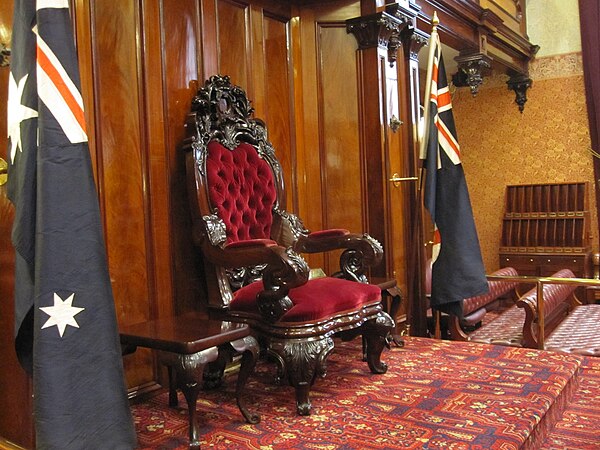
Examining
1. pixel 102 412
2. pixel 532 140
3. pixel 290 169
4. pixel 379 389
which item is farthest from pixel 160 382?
pixel 532 140

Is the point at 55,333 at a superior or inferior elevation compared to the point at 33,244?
inferior

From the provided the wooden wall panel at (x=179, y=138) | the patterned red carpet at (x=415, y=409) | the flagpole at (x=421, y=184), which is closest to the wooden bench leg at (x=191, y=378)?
the patterned red carpet at (x=415, y=409)

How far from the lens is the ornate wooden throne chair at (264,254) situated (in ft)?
8.14

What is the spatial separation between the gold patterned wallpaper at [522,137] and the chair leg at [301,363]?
5.24 meters

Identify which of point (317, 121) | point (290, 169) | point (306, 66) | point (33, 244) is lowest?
point (33, 244)

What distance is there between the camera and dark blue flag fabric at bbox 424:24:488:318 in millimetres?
3857

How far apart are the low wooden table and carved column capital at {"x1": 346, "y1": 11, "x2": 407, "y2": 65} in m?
2.37

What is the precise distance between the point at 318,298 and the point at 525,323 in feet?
5.90

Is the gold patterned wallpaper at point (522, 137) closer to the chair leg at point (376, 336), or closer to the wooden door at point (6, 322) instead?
the chair leg at point (376, 336)

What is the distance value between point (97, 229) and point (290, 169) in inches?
88.2

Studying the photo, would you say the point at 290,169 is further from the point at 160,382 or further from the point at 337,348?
the point at 160,382

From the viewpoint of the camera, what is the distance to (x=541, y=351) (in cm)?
348

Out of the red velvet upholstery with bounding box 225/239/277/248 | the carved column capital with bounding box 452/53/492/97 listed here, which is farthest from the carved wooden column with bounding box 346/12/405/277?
the carved column capital with bounding box 452/53/492/97

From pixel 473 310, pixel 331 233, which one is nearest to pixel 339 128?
pixel 331 233
